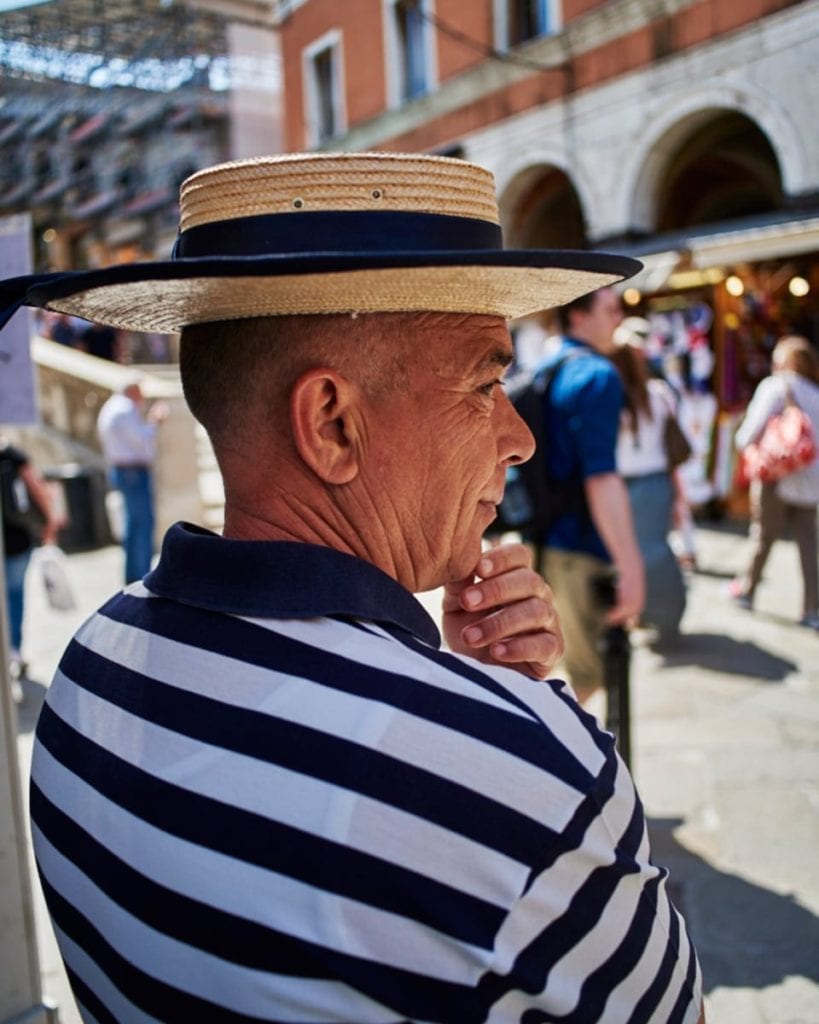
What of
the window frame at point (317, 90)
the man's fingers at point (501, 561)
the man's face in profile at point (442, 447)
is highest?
the window frame at point (317, 90)

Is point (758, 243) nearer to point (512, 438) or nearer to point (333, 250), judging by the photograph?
point (512, 438)

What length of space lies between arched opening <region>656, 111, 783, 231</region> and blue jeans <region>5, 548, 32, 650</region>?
365 inches

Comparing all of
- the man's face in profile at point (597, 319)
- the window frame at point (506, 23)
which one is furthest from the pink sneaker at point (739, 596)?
the window frame at point (506, 23)

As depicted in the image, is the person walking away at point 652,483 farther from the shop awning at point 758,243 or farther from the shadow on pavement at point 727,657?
the shop awning at point 758,243

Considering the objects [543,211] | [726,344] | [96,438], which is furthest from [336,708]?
[543,211]

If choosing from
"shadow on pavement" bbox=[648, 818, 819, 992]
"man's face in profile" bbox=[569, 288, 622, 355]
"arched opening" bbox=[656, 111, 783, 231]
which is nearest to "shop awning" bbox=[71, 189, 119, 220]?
"arched opening" bbox=[656, 111, 783, 231]

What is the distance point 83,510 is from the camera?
10.5 metres

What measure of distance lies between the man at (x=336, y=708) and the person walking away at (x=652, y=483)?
124 inches

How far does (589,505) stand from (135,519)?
15.8ft

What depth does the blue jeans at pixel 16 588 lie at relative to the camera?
5422 millimetres

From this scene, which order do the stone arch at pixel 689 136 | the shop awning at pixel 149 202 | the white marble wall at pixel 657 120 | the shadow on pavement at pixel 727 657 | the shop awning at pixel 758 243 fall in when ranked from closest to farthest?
the shadow on pavement at pixel 727 657, the shop awning at pixel 758 243, the white marble wall at pixel 657 120, the stone arch at pixel 689 136, the shop awning at pixel 149 202

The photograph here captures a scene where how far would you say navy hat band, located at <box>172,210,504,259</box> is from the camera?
95 centimetres

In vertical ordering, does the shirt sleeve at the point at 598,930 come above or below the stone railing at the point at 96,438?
below

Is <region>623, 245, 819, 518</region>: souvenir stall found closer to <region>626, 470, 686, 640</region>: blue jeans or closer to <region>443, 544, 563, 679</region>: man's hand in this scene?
<region>626, 470, 686, 640</region>: blue jeans
